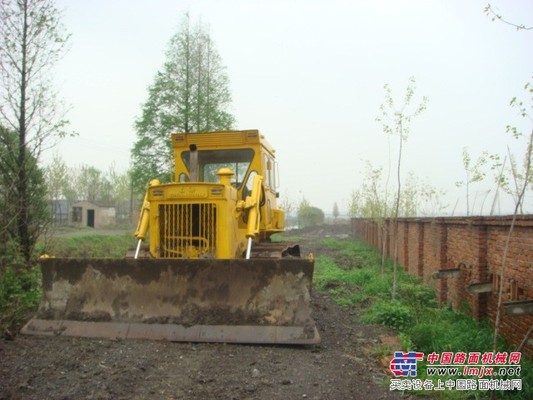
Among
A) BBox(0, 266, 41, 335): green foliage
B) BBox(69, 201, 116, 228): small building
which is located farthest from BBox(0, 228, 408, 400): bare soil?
BBox(69, 201, 116, 228): small building

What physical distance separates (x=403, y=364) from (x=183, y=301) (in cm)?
269

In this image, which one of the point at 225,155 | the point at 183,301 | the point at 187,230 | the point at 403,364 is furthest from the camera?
the point at 225,155

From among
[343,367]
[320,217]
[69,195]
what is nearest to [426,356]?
[343,367]

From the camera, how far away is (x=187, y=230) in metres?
7.09

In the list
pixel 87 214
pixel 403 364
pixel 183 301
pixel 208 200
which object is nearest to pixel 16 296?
pixel 183 301

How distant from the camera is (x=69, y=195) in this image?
183ft

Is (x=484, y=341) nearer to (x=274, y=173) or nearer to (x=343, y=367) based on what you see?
(x=343, y=367)

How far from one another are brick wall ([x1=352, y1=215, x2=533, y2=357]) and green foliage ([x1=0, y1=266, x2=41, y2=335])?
19.8 feet

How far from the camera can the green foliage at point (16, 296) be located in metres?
6.76

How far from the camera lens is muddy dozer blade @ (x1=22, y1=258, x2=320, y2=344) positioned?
607 centimetres

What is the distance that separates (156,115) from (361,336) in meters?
16.2

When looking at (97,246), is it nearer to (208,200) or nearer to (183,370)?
(208,200)

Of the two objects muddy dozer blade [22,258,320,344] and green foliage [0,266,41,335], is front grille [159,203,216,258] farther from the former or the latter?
green foliage [0,266,41,335]

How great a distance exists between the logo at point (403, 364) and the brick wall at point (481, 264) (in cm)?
108
